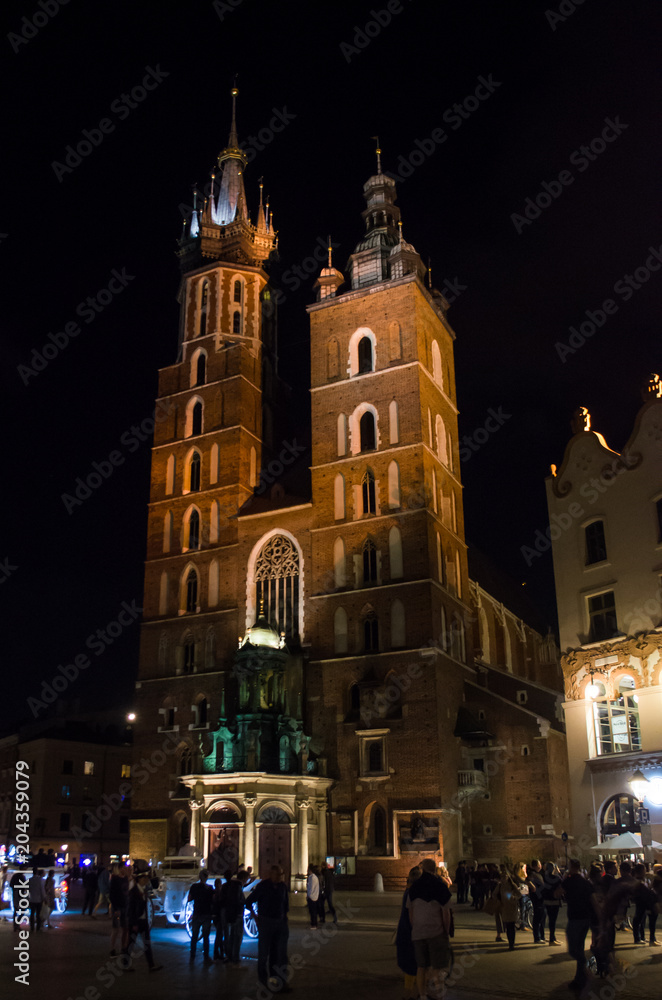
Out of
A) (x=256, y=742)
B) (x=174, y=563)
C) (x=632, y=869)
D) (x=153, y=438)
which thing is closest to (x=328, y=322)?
(x=153, y=438)

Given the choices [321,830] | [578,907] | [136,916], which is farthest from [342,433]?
[578,907]

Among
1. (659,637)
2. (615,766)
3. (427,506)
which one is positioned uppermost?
(427,506)

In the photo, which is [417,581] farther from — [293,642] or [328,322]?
[328,322]

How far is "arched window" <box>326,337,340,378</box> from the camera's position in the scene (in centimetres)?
4331

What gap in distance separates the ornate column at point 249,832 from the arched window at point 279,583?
8.62 meters

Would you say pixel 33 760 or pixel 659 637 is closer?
pixel 659 637

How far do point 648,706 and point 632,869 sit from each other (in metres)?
9.55

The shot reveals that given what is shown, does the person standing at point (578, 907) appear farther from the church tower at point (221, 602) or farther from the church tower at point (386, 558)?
the church tower at point (386, 558)

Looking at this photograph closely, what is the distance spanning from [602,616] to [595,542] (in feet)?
8.03

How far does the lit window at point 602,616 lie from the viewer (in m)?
28.4

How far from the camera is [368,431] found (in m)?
42.0

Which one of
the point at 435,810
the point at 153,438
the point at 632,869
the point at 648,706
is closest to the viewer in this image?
the point at 632,869

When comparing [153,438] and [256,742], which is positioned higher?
[153,438]

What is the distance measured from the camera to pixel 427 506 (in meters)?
38.7
